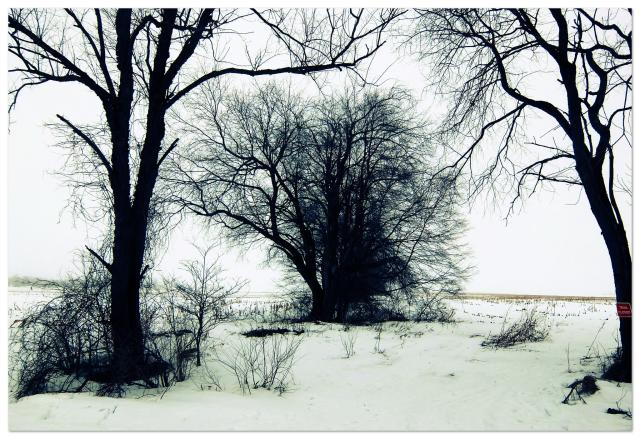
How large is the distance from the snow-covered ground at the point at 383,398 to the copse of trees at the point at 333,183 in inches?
225

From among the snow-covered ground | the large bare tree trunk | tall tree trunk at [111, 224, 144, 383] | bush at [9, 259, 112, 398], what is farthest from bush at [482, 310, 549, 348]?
bush at [9, 259, 112, 398]

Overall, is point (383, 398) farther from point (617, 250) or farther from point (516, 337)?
point (516, 337)

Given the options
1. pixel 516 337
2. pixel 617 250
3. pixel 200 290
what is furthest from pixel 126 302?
pixel 516 337

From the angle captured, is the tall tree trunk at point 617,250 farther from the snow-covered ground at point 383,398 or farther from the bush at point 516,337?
the bush at point 516,337

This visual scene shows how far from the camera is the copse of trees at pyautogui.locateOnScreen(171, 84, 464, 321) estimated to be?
1452cm

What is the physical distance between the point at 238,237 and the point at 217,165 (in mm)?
2688

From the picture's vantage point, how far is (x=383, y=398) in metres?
6.03

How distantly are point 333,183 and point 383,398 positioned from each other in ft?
31.2

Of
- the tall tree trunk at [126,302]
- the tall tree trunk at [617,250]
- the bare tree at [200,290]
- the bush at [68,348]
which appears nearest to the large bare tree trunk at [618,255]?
the tall tree trunk at [617,250]

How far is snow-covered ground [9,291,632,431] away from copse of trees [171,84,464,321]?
18.8ft

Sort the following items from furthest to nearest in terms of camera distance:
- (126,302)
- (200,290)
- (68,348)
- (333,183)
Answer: (333,183), (200,290), (126,302), (68,348)

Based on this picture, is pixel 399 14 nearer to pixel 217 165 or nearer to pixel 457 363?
pixel 457 363

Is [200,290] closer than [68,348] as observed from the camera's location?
No

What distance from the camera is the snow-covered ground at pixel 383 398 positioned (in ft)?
15.2
